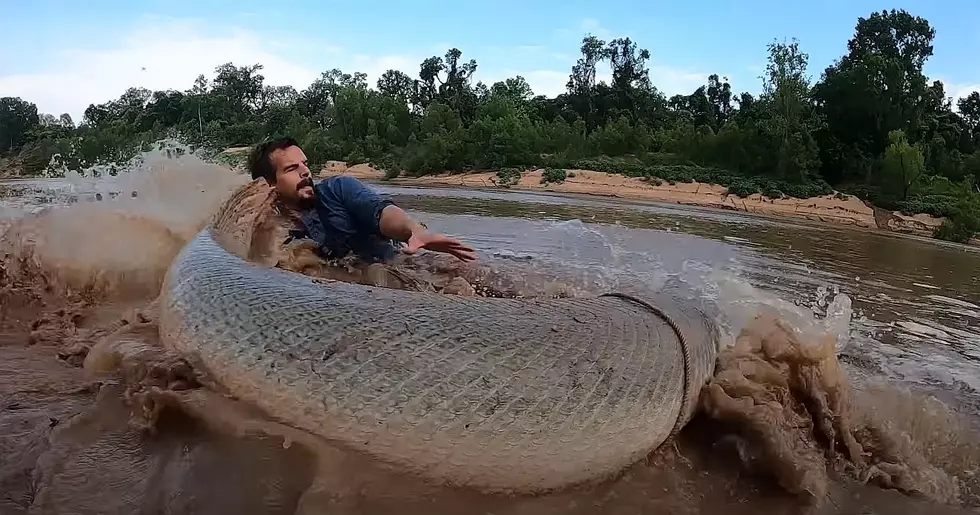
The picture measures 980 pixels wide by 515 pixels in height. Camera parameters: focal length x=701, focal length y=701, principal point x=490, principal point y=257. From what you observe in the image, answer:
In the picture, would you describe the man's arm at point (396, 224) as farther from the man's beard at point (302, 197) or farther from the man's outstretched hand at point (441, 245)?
the man's beard at point (302, 197)

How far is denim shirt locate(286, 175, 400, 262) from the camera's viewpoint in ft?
14.7

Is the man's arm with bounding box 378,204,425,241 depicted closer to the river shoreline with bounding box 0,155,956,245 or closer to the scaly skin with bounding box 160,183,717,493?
the scaly skin with bounding box 160,183,717,493

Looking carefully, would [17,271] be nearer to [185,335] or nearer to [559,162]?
[185,335]

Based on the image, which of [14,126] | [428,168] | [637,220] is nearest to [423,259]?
[637,220]

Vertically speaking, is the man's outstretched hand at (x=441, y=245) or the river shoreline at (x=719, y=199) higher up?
the man's outstretched hand at (x=441, y=245)

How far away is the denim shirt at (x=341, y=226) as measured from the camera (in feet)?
14.7

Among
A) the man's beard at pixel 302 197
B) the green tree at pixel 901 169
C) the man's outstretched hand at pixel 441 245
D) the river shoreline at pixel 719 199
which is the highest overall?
the green tree at pixel 901 169

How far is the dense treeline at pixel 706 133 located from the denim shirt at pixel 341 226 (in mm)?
20027

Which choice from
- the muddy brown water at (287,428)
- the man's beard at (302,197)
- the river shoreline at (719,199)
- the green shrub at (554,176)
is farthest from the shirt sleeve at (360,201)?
the green shrub at (554,176)

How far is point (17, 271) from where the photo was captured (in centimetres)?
465

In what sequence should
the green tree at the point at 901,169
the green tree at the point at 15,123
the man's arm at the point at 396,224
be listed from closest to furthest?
the man's arm at the point at 396,224, the green tree at the point at 901,169, the green tree at the point at 15,123

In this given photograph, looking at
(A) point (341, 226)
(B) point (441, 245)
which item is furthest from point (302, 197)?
(B) point (441, 245)

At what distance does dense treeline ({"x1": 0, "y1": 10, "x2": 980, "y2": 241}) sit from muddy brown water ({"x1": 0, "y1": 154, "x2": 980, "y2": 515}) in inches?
738

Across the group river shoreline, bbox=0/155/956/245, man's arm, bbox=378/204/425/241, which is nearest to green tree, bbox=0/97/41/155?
river shoreline, bbox=0/155/956/245
